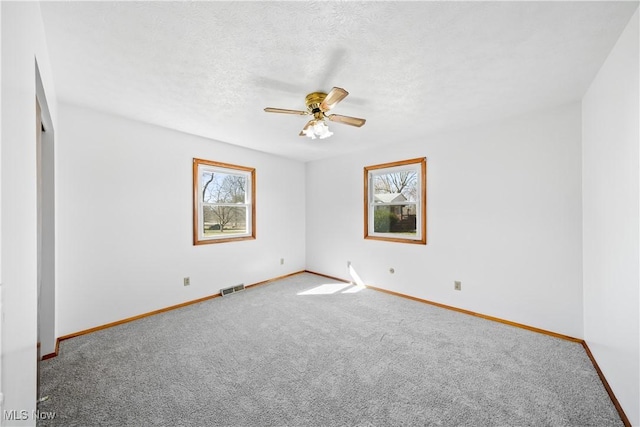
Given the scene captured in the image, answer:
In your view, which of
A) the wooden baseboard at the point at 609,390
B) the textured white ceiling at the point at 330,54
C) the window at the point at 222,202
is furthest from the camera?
the window at the point at 222,202

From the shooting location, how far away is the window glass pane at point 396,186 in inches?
153

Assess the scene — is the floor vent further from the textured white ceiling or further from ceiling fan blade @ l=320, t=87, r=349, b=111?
ceiling fan blade @ l=320, t=87, r=349, b=111

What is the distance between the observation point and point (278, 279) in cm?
474

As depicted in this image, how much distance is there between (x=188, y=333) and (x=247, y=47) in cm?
274

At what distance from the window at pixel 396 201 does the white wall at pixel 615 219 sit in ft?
5.59

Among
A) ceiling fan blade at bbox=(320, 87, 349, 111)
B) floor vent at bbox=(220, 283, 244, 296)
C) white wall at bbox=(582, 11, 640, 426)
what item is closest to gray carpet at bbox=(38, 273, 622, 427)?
white wall at bbox=(582, 11, 640, 426)

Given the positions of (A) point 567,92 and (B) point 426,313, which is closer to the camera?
(A) point 567,92

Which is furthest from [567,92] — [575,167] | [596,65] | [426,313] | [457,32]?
[426,313]

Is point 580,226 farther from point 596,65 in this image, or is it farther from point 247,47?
point 247,47

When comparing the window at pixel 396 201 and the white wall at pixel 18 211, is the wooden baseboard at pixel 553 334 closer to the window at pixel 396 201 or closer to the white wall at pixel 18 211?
the window at pixel 396 201

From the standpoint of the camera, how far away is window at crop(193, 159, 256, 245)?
145 inches

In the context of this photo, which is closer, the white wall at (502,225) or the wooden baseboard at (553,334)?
the wooden baseboard at (553,334)

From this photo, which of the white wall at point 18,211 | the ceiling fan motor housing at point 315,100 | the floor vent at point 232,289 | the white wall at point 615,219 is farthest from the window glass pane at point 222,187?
the white wall at point 615,219

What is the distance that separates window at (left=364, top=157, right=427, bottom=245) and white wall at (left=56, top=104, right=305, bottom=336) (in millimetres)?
2230
